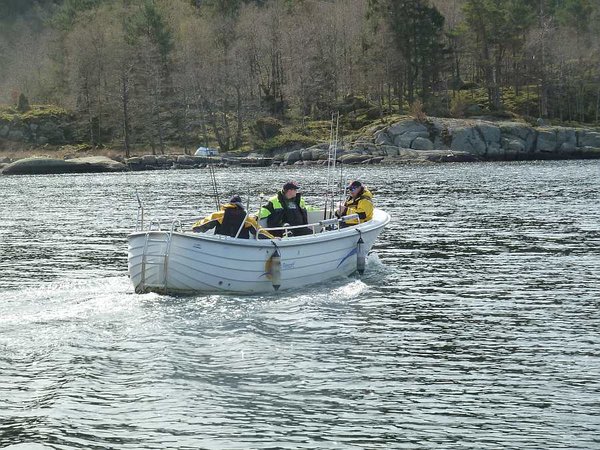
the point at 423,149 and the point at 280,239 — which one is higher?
the point at 423,149

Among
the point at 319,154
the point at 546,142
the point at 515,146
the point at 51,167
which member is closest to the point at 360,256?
the point at 319,154

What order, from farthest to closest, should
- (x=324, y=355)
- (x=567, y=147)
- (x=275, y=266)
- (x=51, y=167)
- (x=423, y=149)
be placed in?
1. (x=567, y=147)
2. (x=423, y=149)
3. (x=51, y=167)
4. (x=275, y=266)
5. (x=324, y=355)

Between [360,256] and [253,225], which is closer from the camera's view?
[253,225]

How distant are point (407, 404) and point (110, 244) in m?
17.1

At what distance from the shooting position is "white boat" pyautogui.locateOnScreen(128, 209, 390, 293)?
15602mm

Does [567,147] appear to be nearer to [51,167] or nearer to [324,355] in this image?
[51,167]

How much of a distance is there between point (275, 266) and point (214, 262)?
1.40 meters

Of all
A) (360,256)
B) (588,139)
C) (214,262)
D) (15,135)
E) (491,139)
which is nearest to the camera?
(214,262)

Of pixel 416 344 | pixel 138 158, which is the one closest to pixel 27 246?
pixel 416 344

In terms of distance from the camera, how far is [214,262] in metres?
15.7

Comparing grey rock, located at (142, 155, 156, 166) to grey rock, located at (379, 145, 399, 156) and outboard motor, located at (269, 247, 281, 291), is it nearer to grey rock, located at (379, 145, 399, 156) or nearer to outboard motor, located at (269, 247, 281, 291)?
grey rock, located at (379, 145, 399, 156)

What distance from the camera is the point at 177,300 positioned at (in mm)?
15648

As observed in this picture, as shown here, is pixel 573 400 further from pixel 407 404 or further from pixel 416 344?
pixel 416 344

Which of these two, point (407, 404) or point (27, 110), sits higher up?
point (27, 110)
